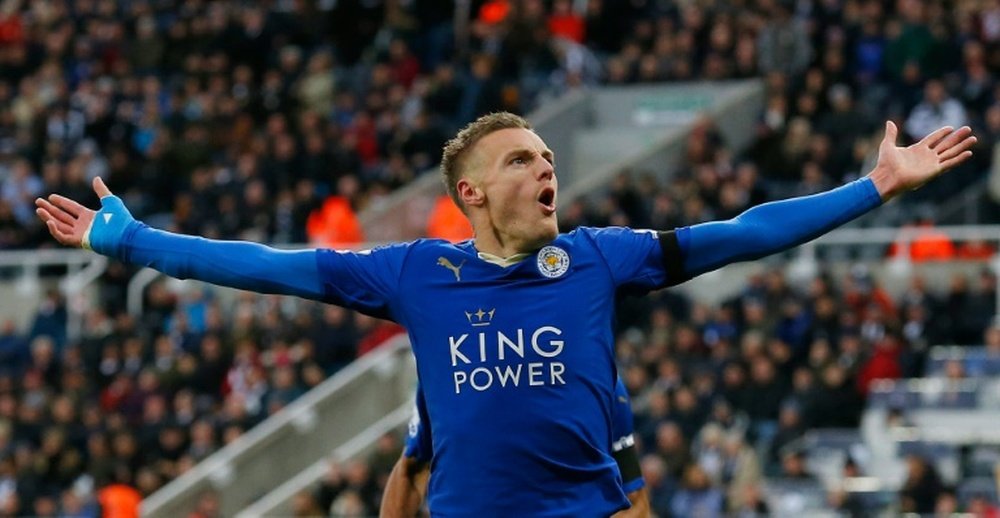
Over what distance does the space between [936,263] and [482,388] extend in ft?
46.7

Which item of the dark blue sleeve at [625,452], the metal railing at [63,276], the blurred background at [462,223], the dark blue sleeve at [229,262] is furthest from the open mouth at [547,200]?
the metal railing at [63,276]

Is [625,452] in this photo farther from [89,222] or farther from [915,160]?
[89,222]

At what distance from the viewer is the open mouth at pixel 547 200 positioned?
6125mm

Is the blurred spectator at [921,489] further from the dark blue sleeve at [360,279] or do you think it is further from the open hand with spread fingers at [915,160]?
the dark blue sleeve at [360,279]

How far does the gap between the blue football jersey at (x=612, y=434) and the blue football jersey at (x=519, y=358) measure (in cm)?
24

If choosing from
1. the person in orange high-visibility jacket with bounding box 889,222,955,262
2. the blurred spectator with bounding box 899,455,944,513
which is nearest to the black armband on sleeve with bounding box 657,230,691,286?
the blurred spectator with bounding box 899,455,944,513

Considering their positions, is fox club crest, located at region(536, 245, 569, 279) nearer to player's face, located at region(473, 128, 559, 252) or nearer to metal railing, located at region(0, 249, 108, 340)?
player's face, located at region(473, 128, 559, 252)

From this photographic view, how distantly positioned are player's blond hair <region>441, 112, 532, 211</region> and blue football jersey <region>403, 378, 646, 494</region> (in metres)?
0.75

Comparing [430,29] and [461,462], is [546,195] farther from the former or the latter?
[430,29]

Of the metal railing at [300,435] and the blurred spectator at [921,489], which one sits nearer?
the blurred spectator at [921,489]

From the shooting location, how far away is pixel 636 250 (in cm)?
Answer: 620

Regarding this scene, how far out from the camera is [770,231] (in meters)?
6.16

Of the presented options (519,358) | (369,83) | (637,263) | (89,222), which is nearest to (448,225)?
(369,83)

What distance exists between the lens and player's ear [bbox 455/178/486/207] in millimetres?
6234
